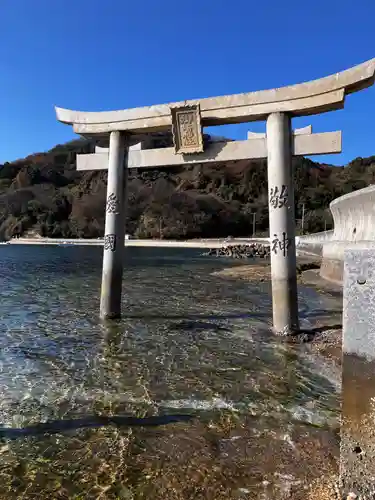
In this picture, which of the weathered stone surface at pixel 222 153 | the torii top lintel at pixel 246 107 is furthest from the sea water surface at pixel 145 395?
the torii top lintel at pixel 246 107

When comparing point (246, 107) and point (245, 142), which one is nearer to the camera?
point (246, 107)

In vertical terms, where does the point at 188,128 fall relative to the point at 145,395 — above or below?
above

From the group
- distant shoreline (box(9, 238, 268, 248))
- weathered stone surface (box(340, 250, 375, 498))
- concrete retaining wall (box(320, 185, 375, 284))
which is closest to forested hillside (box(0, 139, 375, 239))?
distant shoreline (box(9, 238, 268, 248))

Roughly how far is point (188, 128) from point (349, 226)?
8.50 metres

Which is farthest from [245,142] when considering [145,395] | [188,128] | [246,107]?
[145,395]

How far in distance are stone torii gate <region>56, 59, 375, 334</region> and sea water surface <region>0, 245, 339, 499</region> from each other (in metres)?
1.39

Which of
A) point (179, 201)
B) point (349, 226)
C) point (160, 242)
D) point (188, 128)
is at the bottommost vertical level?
point (160, 242)

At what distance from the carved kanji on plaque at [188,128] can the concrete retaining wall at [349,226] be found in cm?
426

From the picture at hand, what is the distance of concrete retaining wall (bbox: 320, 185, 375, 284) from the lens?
1129cm

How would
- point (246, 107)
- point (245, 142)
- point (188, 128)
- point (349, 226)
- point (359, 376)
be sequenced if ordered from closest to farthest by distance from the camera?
1. point (359, 376)
2. point (246, 107)
3. point (245, 142)
4. point (188, 128)
5. point (349, 226)

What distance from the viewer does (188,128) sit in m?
7.97

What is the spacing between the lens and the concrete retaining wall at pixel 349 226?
11.3m

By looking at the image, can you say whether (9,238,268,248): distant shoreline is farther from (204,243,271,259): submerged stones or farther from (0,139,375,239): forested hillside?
(204,243,271,259): submerged stones

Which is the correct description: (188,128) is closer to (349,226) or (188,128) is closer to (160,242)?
(349,226)
